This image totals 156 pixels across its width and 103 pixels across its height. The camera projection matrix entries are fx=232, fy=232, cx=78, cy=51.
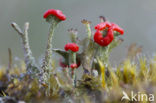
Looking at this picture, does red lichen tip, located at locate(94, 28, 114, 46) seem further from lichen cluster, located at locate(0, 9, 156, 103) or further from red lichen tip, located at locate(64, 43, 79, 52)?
red lichen tip, located at locate(64, 43, 79, 52)

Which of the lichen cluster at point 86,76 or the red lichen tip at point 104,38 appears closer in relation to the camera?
the lichen cluster at point 86,76

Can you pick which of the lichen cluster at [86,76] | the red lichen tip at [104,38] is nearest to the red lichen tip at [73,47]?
the lichen cluster at [86,76]

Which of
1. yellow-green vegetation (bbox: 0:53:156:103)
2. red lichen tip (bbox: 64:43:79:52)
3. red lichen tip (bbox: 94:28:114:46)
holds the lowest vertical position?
yellow-green vegetation (bbox: 0:53:156:103)

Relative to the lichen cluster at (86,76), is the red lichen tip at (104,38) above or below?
above

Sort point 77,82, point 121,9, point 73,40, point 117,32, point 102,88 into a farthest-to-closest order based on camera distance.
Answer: point 121,9
point 73,40
point 117,32
point 77,82
point 102,88

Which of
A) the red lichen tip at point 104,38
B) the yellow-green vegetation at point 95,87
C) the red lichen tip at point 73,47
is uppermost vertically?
the red lichen tip at point 104,38

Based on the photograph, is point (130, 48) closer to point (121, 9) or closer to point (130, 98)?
point (130, 98)

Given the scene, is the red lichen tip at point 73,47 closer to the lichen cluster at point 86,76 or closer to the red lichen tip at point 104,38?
the lichen cluster at point 86,76

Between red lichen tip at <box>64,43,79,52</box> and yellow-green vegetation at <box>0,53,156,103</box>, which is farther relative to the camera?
red lichen tip at <box>64,43,79,52</box>

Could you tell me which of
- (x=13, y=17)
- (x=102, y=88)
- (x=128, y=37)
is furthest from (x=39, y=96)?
(x=13, y=17)

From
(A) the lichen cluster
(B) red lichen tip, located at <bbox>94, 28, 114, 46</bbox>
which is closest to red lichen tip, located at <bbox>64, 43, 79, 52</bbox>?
(A) the lichen cluster

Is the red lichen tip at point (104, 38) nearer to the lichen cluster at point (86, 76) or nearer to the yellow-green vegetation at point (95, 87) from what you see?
the lichen cluster at point (86, 76)
